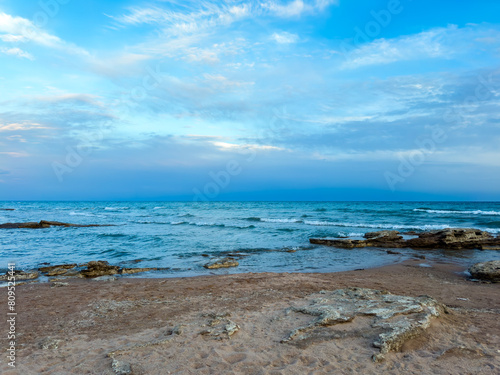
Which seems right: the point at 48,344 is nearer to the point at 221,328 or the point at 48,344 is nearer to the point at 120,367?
the point at 120,367

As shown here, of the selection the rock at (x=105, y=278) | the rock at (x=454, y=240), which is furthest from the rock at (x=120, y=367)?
the rock at (x=454, y=240)

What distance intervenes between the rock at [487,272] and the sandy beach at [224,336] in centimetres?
160

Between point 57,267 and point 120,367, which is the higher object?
point 120,367

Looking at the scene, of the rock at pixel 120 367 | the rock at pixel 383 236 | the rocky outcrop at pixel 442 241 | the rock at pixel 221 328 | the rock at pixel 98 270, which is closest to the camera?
the rock at pixel 120 367

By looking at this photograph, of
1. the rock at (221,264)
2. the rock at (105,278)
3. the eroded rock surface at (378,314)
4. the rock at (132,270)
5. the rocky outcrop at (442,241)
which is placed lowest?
the rock at (132,270)

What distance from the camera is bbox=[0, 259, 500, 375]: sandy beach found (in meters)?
4.17

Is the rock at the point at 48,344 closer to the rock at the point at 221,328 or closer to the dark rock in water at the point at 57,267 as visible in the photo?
the rock at the point at 221,328

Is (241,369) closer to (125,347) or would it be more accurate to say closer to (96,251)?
(125,347)

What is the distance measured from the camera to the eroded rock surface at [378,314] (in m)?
4.74

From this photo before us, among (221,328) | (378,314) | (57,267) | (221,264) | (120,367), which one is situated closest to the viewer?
(120,367)

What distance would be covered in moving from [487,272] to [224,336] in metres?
9.81

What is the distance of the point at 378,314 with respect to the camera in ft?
18.1

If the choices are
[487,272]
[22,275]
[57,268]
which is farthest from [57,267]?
[487,272]

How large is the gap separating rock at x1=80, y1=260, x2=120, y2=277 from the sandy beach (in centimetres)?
305
